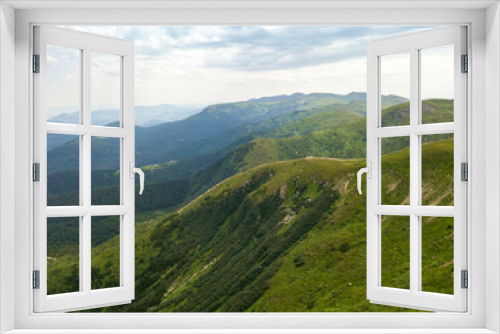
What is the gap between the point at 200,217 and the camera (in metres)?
11.4

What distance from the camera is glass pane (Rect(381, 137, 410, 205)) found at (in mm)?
9039

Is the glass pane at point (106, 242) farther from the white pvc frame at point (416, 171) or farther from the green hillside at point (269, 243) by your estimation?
the white pvc frame at point (416, 171)

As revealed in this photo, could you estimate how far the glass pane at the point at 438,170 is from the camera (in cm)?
823

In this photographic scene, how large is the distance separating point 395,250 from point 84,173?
713cm

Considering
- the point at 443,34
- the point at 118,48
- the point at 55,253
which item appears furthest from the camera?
the point at 55,253

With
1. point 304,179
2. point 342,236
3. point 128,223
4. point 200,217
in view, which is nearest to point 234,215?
point 200,217

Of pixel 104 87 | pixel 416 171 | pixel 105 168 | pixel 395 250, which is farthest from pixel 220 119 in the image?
pixel 416 171

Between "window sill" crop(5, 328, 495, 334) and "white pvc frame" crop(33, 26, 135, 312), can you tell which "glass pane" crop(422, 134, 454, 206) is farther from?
"white pvc frame" crop(33, 26, 135, 312)

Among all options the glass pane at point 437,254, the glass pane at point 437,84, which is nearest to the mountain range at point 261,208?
the glass pane at point 437,254

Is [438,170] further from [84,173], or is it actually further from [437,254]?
[84,173]

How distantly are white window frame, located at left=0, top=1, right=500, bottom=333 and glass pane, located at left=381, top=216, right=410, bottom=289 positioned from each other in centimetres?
612

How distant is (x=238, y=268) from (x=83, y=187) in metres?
8.21

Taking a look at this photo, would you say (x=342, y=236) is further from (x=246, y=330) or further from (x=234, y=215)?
(x=246, y=330)

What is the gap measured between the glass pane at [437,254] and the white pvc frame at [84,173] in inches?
241
